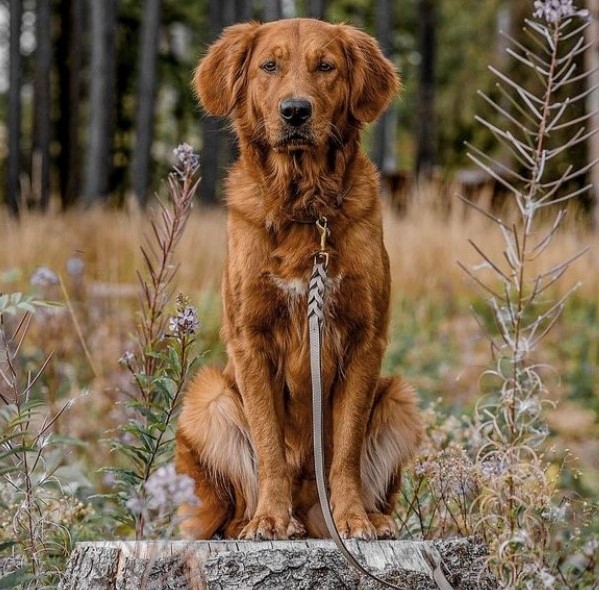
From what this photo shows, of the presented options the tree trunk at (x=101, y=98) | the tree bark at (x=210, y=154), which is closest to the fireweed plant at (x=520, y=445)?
the tree trunk at (x=101, y=98)

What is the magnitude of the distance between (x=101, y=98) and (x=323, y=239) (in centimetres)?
1239

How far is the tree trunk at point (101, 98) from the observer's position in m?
14.5

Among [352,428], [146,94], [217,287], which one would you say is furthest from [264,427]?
[146,94]

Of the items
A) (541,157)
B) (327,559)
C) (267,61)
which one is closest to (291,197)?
(267,61)

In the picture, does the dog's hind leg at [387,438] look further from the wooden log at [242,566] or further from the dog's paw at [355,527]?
the wooden log at [242,566]

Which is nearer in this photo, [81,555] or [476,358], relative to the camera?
[81,555]

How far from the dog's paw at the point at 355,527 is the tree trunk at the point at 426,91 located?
19.3 metres

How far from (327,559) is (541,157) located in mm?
1412

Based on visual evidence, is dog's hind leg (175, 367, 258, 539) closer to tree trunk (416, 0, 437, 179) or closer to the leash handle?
the leash handle

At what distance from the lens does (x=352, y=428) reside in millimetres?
3072

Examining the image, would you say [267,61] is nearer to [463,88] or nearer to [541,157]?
[541,157]

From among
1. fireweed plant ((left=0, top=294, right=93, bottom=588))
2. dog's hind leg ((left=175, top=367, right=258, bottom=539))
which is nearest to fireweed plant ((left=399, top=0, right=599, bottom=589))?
dog's hind leg ((left=175, top=367, right=258, bottom=539))

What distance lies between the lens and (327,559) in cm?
271

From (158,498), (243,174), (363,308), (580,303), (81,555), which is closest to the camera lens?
(158,498)
